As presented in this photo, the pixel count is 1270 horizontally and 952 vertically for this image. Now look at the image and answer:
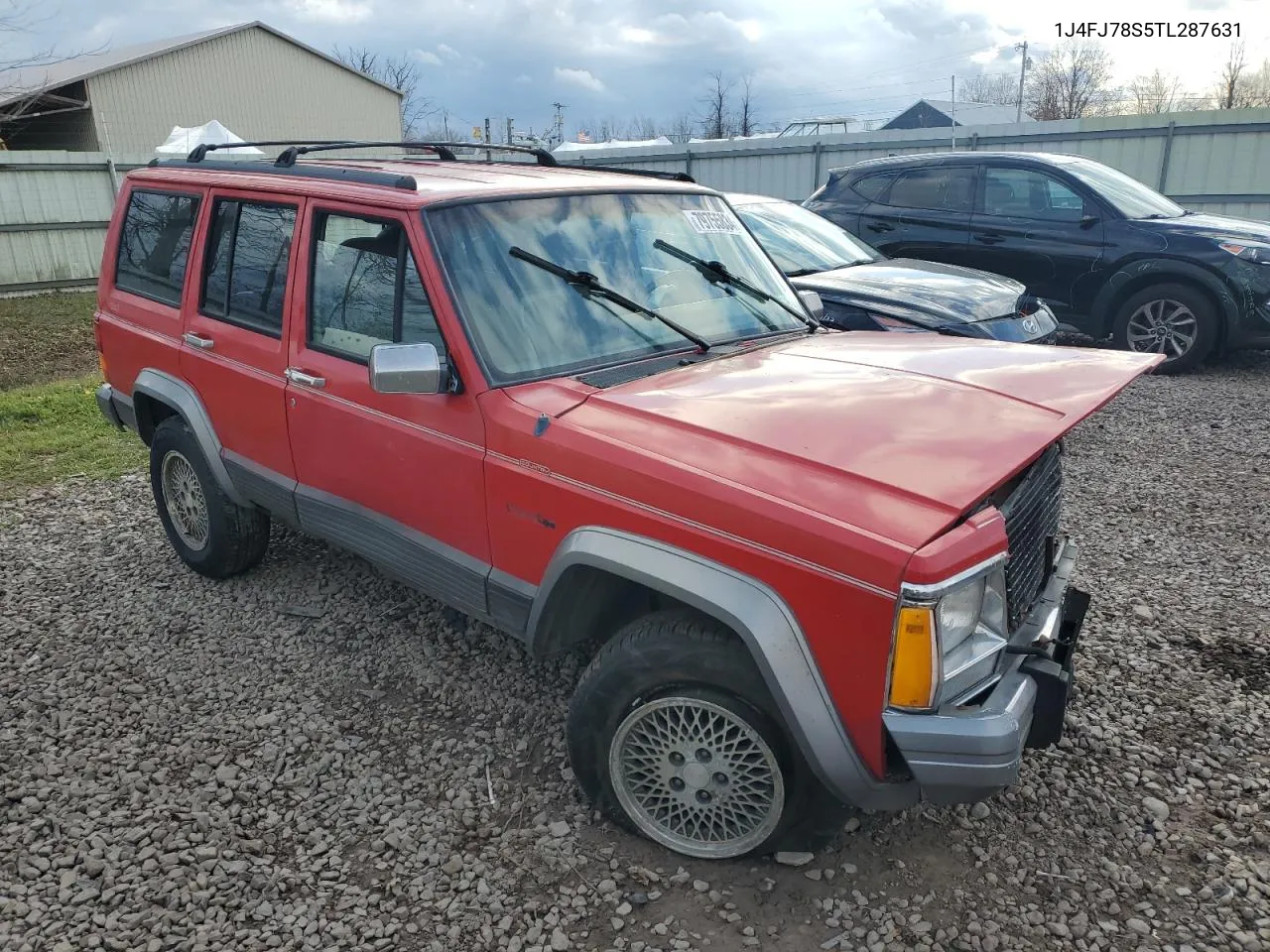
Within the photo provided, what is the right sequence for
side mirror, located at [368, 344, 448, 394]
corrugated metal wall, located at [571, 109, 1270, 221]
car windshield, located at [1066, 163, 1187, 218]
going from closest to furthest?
side mirror, located at [368, 344, 448, 394] < car windshield, located at [1066, 163, 1187, 218] < corrugated metal wall, located at [571, 109, 1270, 221]

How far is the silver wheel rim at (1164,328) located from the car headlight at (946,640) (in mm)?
6890

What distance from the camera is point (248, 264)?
12.8ft

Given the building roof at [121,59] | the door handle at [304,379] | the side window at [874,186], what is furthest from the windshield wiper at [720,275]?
the building roof at [121,59]

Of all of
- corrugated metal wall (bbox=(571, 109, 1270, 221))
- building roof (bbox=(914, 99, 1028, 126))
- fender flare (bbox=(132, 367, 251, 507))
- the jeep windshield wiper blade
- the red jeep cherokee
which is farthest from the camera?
building roof (bbox=(914, 99, 1028, 126))

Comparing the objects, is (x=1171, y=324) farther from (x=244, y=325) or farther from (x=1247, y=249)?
(x=244, y=325)

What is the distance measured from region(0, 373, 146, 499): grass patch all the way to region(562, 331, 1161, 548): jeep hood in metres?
4.86

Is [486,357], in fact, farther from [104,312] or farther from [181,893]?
[104,312]

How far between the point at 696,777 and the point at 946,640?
0.88 metres

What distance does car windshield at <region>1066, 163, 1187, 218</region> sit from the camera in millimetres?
8296

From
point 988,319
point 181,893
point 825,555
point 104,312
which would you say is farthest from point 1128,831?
point 104,312

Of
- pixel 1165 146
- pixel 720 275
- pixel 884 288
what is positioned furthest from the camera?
pixel 1165 146

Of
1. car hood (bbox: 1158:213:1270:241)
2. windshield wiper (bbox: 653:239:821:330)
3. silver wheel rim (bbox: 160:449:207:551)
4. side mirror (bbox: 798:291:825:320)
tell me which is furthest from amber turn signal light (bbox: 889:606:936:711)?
car hood (bbox: 1158:213:1270:241)

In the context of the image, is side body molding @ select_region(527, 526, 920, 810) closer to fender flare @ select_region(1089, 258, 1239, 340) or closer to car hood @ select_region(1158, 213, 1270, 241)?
fender flare @ select_region(1089, 258, 1239, 340)

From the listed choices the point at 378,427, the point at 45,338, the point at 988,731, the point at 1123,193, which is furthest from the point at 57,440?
the point at 1123,193
